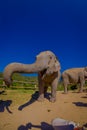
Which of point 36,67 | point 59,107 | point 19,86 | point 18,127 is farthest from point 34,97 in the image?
point 19,86

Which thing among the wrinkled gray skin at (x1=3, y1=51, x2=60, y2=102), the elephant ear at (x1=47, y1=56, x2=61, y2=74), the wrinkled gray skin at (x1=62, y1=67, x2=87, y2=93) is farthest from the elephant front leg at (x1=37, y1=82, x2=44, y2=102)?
the wrinkled gray skin at (x1=62, y1=67, x2=87, y2=93)

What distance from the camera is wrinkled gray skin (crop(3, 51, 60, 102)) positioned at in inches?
350

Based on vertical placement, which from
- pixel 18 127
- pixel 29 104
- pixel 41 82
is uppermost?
pixel 41 82

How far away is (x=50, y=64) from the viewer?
10.9 m

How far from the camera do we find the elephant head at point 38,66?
883cm

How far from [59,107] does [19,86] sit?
1315cm

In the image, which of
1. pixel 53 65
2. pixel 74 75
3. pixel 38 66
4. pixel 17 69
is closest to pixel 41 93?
pixel 53 65

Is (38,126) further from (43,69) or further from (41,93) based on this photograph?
(41,93)

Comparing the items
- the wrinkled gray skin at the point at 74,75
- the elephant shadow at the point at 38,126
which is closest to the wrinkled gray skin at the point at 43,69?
the elephant shadow at the point at 38,126

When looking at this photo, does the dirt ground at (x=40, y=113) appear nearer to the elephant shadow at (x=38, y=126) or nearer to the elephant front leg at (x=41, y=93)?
the elephant shadow at (x=38, y=126)

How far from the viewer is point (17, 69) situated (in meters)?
9.13

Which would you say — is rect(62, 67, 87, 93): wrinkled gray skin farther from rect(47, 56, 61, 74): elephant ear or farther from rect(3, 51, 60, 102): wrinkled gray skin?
rect(47, 56, 61, 74): elephant ear

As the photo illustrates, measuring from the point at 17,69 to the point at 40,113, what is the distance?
2102 mm

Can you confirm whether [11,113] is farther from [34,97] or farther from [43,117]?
[34,97]
